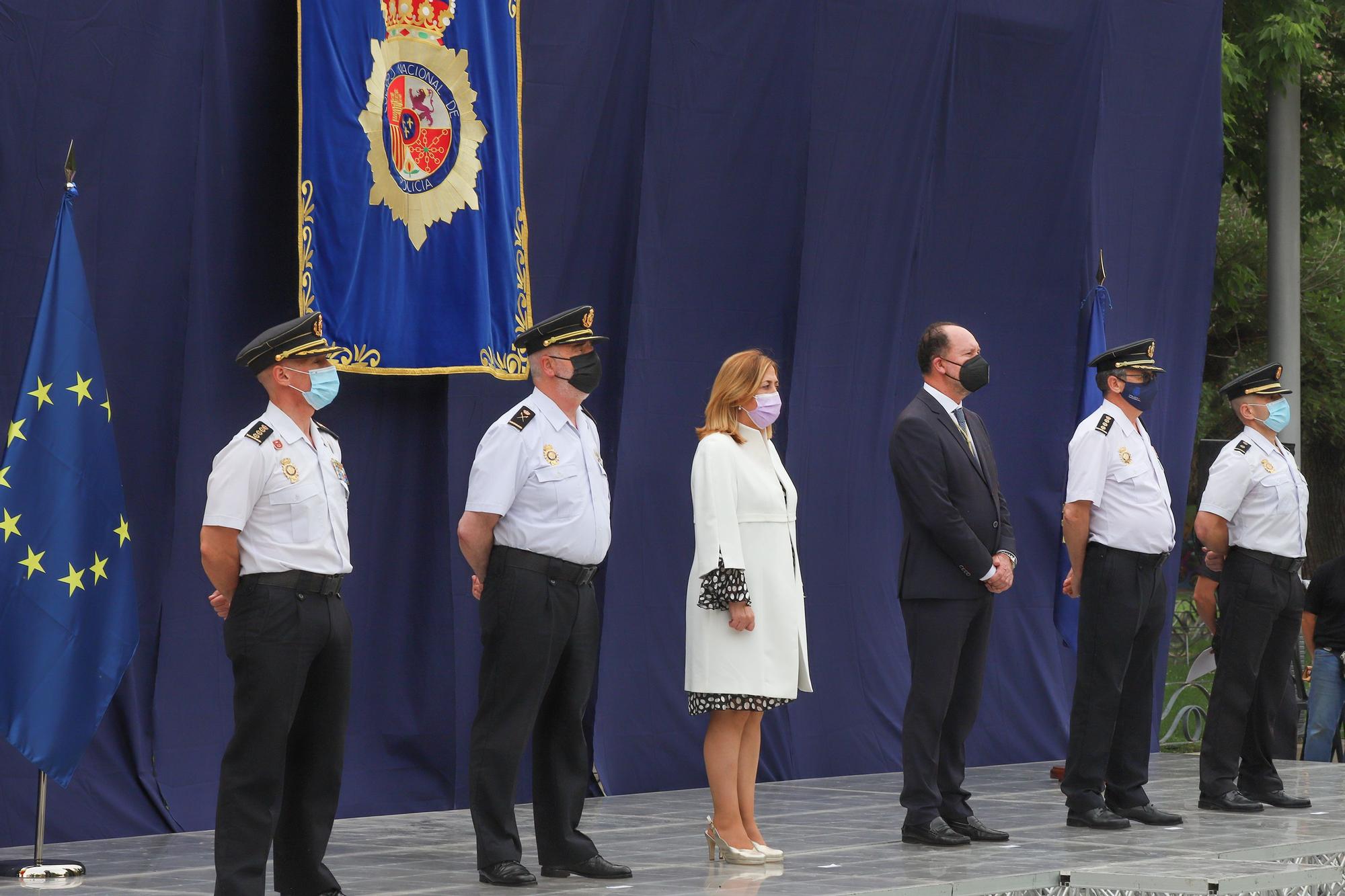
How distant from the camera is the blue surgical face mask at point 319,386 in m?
4.76

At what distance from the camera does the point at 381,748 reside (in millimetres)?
6918

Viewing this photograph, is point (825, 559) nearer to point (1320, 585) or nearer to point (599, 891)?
point (1320, 585)

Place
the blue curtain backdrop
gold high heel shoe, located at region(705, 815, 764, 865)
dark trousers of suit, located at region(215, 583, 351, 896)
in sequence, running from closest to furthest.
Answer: dark trousers of suit, located at region(215, 583, 351, 896)
gold high heel shoe, located at region(705, 815, 764, 865)
the blue curtain backdrop

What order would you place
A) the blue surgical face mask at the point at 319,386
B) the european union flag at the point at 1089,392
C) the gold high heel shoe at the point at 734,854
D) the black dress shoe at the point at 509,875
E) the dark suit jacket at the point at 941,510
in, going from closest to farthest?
the blue surgical face mask at the point at 319,386 < the black dress shoe at the point at 509,875 < the gold high heel shoe at the point at 734,854 < the dark suit jacket at the point at 941,510 < the european union flag at the point at 1089,392

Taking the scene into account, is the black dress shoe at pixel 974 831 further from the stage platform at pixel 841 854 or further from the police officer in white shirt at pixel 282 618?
the police officer in white shirt at pixel 282 618

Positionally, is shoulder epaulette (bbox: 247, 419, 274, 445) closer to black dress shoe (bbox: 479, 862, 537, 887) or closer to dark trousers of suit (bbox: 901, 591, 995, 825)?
black dress shoe (bbox: 479, 862, 537, 887)

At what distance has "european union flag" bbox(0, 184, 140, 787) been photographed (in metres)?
5.41

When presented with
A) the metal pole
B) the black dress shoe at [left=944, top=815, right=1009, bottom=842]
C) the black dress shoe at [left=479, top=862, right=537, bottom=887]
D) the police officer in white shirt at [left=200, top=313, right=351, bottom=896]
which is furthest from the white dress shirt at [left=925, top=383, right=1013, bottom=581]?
the metal pole

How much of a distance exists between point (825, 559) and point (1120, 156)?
2.99 metres

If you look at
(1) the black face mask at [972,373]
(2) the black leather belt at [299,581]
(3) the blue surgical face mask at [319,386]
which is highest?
(1) the black face mask at [972,373]

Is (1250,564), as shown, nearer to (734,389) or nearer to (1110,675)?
(1110,675)

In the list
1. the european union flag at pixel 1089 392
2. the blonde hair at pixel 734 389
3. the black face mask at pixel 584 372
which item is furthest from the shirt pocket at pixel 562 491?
the european union flag at pixel 1089 392

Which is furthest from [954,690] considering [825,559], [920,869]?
[825,559]

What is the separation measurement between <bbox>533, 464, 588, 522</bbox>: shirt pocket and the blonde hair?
1.63 ft
